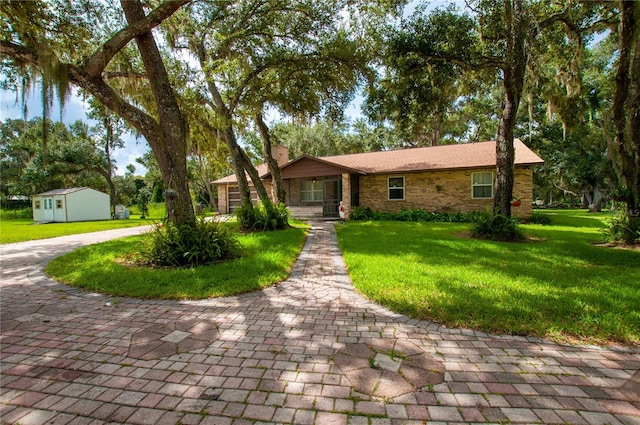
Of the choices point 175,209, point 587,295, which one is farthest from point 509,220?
point 175,209

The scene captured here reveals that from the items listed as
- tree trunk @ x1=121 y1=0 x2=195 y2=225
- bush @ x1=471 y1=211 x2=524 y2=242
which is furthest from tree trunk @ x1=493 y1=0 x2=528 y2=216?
tree trunk @ x1=121 y1=0 x2=195 y2=225

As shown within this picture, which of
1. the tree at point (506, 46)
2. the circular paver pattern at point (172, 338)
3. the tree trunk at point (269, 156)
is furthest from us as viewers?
the tree trunk at point (269, 156)

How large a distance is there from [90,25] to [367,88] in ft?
28.7

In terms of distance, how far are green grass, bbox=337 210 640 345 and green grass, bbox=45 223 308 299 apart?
1.63 metres

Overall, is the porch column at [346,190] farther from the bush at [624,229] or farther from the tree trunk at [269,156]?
the bush at [624,229]

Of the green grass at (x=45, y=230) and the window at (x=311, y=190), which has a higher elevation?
the window at (x=311, y=190)

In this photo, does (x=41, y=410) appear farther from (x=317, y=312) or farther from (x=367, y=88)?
(x=367, y=88)

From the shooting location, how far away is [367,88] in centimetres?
1112

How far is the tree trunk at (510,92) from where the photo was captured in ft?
25.9

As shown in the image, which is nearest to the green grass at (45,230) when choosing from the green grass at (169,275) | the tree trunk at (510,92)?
the green grass at (169,275)

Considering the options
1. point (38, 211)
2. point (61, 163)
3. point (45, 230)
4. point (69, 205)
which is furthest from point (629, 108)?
point (61, 163)

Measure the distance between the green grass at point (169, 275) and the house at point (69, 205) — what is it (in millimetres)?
17507

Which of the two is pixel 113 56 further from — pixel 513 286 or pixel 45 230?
pixel 45 230

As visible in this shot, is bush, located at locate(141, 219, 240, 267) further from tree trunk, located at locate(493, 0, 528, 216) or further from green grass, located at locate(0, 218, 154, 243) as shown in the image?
tree trunk, located at locate(493, 0, 528, 216)
